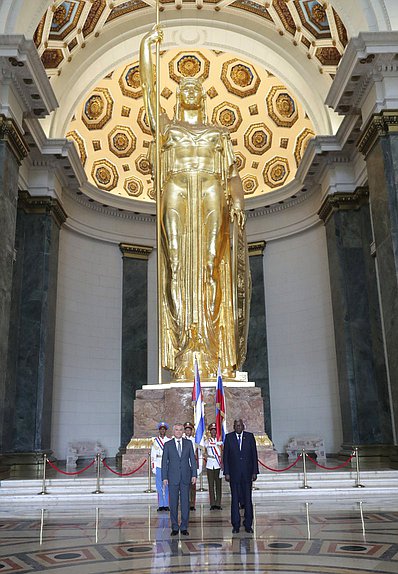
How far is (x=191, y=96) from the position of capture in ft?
37.7

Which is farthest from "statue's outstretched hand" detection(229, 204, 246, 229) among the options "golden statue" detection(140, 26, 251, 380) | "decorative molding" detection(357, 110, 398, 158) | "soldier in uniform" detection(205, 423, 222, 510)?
"soldier in uniform" detection(205, 423, 222, 510)

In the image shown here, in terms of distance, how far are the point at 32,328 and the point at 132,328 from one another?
415 cm

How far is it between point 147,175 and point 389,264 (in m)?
9.65

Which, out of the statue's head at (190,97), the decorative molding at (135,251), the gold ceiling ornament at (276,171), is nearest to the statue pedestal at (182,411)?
the statue's head at (190,97)

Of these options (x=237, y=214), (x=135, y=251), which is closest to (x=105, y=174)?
(x=135, y=251)

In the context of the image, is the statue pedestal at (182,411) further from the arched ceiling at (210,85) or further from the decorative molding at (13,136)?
the arched ceiling at (210,85)

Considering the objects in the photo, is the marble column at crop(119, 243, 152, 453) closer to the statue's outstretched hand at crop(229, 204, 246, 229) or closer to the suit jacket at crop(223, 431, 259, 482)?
the statue's outstretched hand at crop(229, 204, 246, 229)

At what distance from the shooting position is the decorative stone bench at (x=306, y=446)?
47.4 feet

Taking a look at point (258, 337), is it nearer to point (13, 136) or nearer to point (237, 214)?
point (237, 214)

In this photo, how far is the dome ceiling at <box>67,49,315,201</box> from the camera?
17.1 m

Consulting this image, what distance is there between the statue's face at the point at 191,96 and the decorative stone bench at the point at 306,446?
8248 millimetres

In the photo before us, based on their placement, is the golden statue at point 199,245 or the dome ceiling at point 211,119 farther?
the dome ceiling at point 211,119

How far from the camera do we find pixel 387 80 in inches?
442

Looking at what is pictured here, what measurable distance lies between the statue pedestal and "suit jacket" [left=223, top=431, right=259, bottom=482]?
10.3 feet
